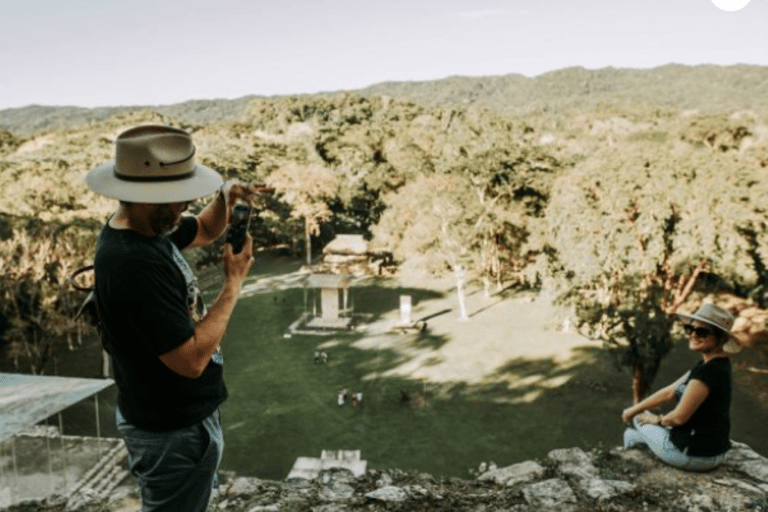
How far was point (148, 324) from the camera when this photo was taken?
7.02 ft

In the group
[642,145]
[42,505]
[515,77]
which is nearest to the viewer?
[42,505]

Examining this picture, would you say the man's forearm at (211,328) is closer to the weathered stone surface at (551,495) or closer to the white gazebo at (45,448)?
the weathered stone surface at (551,495)

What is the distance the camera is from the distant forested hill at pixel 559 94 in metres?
122

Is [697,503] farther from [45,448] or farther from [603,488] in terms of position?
[45,448]

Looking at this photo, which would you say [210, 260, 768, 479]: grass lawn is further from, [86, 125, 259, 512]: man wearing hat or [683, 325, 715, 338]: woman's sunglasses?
[86, 125, 259, 512]: man wearing hat

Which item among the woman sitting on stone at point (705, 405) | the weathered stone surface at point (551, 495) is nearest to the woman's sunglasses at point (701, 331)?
the woman sitting on stone at point (705, 405)

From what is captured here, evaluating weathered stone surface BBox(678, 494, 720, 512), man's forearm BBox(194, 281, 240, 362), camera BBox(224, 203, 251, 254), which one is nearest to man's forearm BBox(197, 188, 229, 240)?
camera BBox(224, 203, 251, 254)

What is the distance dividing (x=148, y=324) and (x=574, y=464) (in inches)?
167

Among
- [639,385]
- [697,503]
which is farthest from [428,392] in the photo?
[697,503]

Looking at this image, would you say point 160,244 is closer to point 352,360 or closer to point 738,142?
point 352,360

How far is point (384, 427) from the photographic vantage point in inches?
698

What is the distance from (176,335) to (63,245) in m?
21.8

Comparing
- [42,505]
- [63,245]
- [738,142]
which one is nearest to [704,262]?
[42,505]

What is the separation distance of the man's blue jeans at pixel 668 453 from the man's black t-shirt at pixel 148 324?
4.03 m
